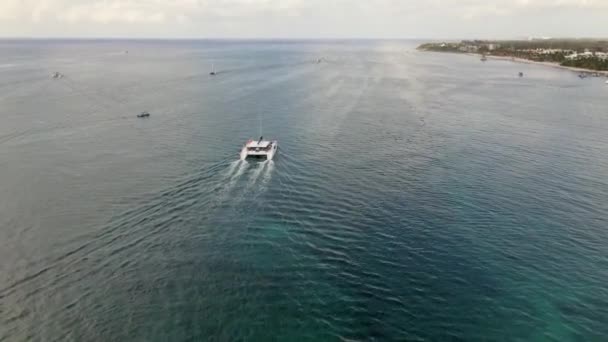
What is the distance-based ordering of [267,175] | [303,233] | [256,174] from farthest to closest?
1. [256,174]
2. [267,175]
3. [303,233]

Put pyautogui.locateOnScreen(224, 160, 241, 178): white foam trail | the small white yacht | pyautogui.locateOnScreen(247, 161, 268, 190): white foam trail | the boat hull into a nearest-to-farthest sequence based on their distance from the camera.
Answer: pyautogui.locateOnScreen(247, 161, 268, 190): white foam trail
pyautogui.locateOnScreen(224, 160, 241, 178): white foam trail
the boat hull
the small white yacht

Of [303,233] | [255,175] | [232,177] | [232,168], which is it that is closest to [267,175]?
[255,175]

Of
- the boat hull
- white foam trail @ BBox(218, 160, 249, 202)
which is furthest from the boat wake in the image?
white foam trail @ BBox(218, 160, 249, 202)

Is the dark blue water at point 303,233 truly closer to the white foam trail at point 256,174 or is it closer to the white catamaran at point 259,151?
the white foam trail at point 256,174

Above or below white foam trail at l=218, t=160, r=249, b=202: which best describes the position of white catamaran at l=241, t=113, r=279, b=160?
above

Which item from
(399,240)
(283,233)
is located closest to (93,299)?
(283,233)

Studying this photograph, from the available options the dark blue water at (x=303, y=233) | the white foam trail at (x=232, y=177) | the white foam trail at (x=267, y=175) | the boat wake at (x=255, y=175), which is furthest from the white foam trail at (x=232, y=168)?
the white foam trail at (x=267, y=175)

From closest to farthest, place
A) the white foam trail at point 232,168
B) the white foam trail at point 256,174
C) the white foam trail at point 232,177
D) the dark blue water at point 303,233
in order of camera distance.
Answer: the dark blue water at point 303,233
the white foam trail at point 232,177
the white foam trail at point 256,174
the white foam trail at point 232,168

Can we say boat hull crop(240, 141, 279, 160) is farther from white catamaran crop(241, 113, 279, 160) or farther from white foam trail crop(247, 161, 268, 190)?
white foam trail crop(247, 161, 268, 190)

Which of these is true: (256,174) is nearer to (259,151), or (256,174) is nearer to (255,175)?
(255,175)
